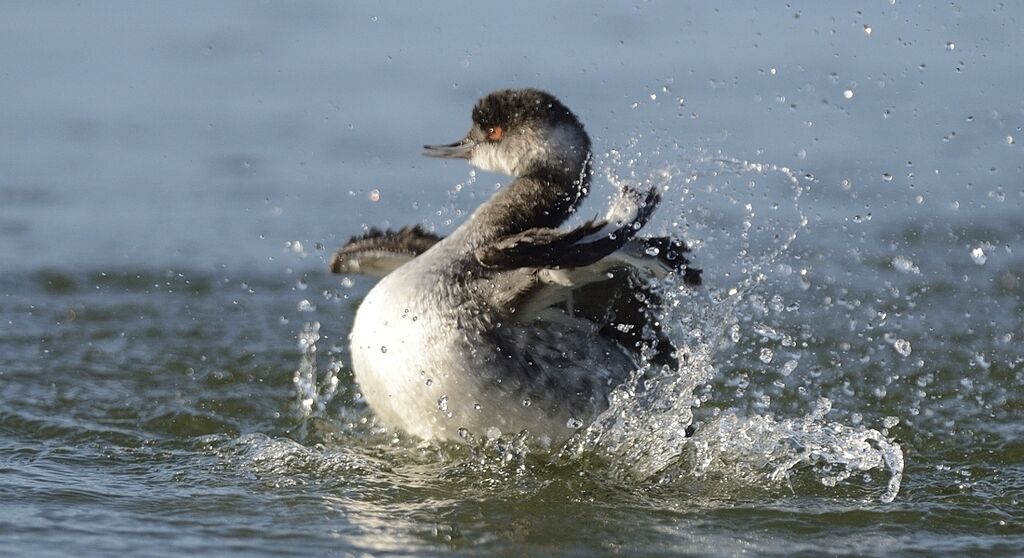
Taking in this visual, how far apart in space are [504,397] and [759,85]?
727 centimetres

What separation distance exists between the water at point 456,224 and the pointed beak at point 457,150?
0.67 m

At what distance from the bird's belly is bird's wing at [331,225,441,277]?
73cm

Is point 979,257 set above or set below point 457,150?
below

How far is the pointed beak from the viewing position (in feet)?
21.6

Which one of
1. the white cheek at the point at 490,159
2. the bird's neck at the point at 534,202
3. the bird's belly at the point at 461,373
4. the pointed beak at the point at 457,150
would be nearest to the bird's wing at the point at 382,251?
the pointed beak at the point at 457,150

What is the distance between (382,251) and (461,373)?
119 centimetres

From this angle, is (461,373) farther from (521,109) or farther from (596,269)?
(521,109)

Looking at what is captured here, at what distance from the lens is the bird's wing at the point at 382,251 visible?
22.2 feet

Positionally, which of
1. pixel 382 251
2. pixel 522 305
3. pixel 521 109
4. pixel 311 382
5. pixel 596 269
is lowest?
pixel 311 382

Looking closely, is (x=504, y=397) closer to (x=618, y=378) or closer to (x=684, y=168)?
(x=618, y=378)

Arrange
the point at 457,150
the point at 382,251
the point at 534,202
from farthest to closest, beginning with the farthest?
the point at 382,251
the point at 457,150
the point at 534,202

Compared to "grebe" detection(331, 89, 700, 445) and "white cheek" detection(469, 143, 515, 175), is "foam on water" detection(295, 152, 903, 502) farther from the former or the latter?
"white cheek" detection(469, 143, 515, 175)

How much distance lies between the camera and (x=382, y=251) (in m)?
6.78

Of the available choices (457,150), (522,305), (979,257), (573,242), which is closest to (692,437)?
(522,305)
